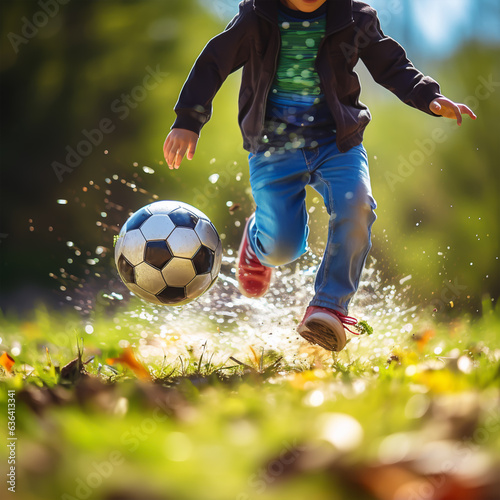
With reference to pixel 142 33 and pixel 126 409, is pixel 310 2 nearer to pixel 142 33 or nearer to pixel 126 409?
pixel 126 409

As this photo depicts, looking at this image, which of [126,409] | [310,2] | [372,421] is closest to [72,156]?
[310,2]

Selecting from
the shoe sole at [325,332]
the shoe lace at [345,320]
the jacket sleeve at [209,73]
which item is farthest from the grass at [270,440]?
Result: the jacket sleeve at [209,73]

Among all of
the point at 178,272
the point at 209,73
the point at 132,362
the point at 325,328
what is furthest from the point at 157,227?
the point at 325,328

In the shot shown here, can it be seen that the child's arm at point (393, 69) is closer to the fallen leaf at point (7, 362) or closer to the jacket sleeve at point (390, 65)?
the jacket sleeve at point (390, 65)

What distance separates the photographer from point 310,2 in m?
2.70

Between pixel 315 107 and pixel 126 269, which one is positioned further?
pixel 315 107

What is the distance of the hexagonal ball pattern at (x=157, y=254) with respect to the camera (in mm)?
2693

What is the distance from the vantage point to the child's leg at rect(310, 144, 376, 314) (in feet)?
8.74

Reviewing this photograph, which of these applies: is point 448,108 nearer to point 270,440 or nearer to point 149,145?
point 270,440

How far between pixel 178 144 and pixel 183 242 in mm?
461

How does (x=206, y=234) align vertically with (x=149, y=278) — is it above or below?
above

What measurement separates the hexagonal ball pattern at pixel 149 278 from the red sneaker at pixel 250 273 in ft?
3.23

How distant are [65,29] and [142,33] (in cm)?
79

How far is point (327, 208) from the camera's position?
2.82 meters
